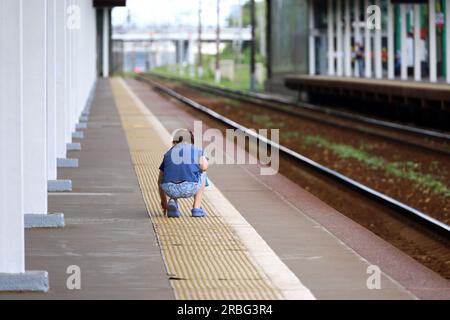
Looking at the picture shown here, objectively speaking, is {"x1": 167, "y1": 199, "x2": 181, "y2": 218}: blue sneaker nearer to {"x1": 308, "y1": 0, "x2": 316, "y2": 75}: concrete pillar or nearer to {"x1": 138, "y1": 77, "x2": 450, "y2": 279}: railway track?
{"x1": 138, "y1": 77, "x2": 450, "y2": 279}: railway track

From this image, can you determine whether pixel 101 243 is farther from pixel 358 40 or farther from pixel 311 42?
pixel 311 42

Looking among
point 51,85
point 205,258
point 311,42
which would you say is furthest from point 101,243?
point 311,42

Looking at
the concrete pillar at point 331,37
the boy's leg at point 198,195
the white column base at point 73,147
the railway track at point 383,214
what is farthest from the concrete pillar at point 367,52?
the boy's leg at point 198,195

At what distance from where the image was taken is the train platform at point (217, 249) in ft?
27.2

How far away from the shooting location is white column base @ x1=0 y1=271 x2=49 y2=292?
8.09 meters

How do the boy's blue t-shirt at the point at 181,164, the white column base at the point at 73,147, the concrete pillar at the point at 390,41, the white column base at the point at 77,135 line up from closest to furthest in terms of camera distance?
the boy's blue t-shirt at the point at 181,164 < the white column base at the point at 73,147 < the white column base at the point at 77,135 < the concrete pillar at the point at 390,41

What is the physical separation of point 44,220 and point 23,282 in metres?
3.11

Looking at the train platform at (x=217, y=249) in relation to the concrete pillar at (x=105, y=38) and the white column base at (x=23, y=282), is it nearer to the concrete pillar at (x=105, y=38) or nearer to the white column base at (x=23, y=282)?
the white column base at (x=23, y=282)

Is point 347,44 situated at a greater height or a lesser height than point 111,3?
lesser

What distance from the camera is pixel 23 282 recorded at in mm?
8094
